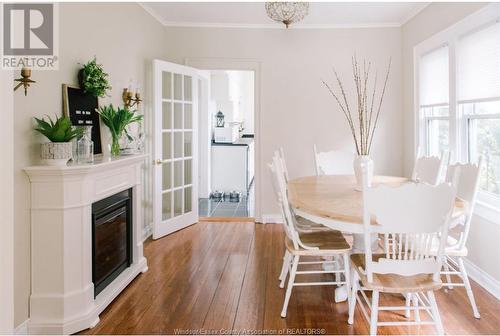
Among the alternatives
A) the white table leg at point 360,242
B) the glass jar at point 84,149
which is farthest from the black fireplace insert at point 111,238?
the white table leg at point 360,242

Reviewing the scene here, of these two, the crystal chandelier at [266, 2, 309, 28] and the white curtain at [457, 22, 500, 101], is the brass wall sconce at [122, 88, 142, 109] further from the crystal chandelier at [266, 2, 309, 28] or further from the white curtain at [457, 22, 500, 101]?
the white curtain at [457, 22, 500, 101]

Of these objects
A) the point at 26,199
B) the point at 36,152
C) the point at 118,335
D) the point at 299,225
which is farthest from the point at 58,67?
the point at 299,225

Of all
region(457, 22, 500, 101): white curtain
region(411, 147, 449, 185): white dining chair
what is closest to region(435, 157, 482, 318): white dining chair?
region(411, 147, 449, 185): white dining chair

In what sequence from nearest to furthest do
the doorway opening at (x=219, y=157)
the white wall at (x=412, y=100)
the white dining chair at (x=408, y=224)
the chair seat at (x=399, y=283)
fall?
the white dining chair at (x=408, y=224) < the chair seat at (x=399, y=283) < the white wall at (x=412, y=100) < the doorway opening at (x=219, y=157)

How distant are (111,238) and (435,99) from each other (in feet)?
11.6

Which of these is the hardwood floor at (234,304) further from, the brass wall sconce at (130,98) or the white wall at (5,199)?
the brass wall sconce at (130,98)

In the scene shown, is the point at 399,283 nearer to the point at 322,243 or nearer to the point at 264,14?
the point at 322,243

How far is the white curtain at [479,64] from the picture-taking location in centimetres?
275

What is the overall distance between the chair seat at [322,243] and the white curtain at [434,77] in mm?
2102

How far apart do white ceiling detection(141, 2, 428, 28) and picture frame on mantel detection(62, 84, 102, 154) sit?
172cm

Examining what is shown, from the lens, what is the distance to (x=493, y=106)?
287 cm

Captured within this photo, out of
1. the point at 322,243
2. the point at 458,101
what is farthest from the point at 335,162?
the point at 322,243

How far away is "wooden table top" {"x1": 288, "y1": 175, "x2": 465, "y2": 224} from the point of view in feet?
6.51

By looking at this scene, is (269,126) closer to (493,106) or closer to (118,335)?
(493,106)
